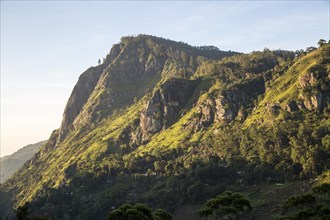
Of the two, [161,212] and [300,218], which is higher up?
[161,212]

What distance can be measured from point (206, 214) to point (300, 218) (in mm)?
26029

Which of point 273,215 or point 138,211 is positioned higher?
point 138,211

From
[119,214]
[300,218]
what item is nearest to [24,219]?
[119,214]

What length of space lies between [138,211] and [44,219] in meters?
31.8

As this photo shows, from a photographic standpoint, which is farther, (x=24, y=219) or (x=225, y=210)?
(x=24, y=219)

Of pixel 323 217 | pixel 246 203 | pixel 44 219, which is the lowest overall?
pixel 323 217

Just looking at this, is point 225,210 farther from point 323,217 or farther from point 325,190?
point 325,190

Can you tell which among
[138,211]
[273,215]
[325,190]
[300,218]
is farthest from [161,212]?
[273,215]

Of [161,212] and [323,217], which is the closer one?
[323,217]

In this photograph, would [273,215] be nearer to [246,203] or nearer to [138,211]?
[246,203]

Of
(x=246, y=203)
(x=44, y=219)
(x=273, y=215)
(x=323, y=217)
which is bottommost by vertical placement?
(x=273, y=215)

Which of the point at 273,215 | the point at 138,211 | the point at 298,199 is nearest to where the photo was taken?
the point at 138,211

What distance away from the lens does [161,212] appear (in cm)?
12625

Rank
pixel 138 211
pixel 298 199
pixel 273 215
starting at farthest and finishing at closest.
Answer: pixel 273 215
pixel 298 199
pixel 138 211
